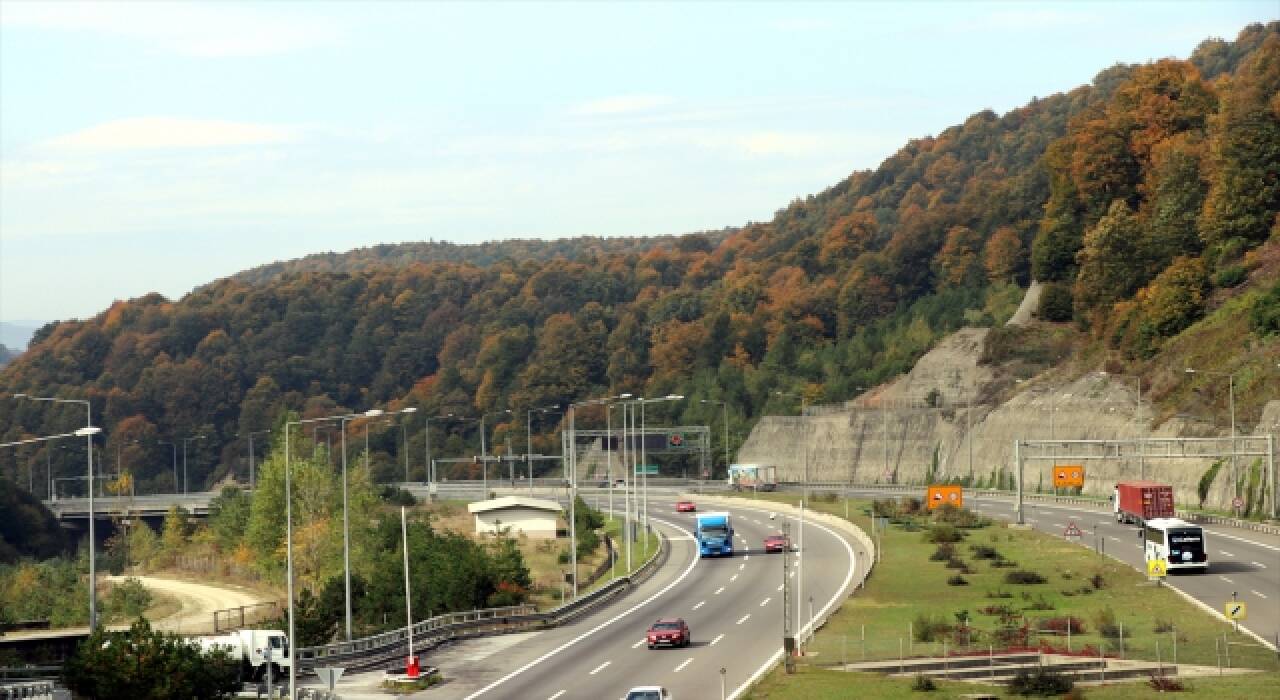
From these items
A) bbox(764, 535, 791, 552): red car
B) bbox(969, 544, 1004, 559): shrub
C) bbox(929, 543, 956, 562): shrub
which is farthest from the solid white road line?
bbox(969, 544, 1004, 559): shrub

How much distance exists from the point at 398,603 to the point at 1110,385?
8242cm

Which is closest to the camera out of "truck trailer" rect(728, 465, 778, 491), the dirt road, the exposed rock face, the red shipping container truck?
the dirt road

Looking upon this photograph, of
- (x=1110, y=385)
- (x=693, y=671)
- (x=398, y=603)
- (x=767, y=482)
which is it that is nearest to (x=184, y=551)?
(x=767, y=482)

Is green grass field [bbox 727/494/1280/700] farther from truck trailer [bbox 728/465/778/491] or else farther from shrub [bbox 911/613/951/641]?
truck trailer [bbox 728/465/778/491]

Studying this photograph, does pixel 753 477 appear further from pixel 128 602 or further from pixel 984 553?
pixel 128 602

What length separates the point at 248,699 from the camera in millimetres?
57125

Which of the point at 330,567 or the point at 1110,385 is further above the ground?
the point at 1110,385

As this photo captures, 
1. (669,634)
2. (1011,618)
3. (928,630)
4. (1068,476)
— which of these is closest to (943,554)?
(1011,618)

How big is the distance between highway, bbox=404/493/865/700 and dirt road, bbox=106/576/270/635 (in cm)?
2248

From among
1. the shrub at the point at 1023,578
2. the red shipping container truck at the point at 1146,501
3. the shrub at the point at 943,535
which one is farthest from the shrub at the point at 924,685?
the red shipping container truck at the point at 1146,501

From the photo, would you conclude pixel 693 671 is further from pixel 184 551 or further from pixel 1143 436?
pixel 184 551

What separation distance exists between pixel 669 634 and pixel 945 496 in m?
61.3

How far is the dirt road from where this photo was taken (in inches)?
3725

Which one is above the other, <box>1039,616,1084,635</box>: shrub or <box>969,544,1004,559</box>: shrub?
<box>1039,616,1084,635</box>: shrub
